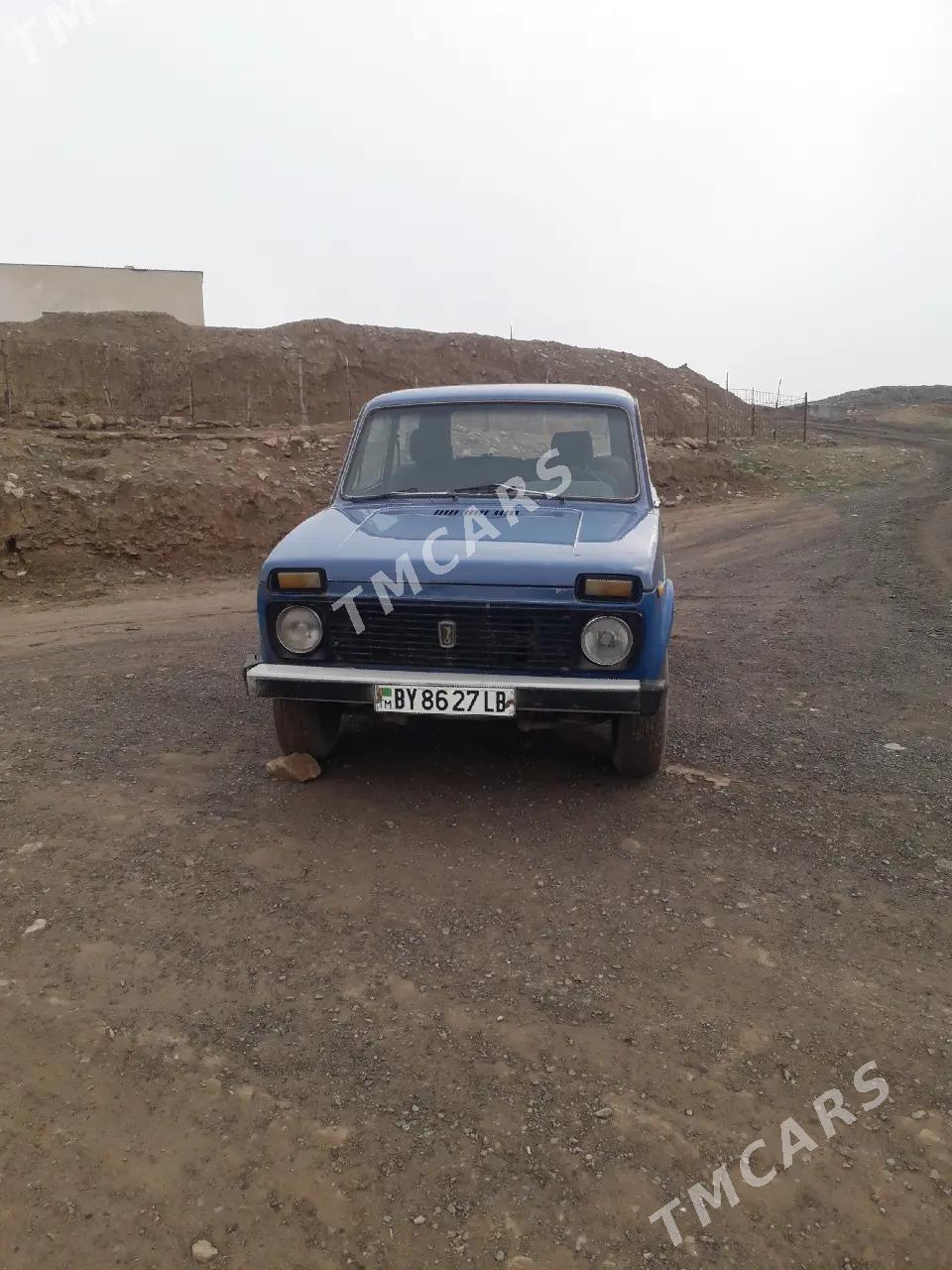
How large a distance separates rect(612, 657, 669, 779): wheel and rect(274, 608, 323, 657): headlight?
134cm

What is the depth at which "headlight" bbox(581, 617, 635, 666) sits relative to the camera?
3.60m

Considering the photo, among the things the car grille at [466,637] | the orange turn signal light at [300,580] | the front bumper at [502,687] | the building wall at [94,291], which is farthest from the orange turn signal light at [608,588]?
the building wall at [94,291]

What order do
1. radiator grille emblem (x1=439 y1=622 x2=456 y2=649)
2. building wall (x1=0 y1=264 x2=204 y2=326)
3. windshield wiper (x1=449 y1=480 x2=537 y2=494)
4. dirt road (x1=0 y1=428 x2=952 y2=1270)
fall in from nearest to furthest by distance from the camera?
dirt road (x1=0 y1=428 x2=952 y2=1270) → radiator grille emblem (x1=439 y1=622 x2=456 y2=649) → windshield wiper (x1=449 y1=480 x2=537 y2=494) → building wall (x1=0 y1=264 x2=204 y2=326)

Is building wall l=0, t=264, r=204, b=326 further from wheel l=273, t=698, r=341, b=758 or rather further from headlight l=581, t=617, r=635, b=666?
headlight l=581, t=617, r=635, b=666

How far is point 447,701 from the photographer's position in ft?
11.9

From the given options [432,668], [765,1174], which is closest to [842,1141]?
[765,1174]

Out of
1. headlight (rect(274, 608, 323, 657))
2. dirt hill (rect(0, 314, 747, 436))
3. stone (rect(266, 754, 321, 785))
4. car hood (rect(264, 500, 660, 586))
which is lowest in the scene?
stone (rect(266, 754, 321, 785))

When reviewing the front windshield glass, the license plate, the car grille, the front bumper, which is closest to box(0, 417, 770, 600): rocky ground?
the front windshield glass

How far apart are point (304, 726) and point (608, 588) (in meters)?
1.54

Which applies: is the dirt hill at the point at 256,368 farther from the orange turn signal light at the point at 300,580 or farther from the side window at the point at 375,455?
the orange turn signal light at the point at 300,580

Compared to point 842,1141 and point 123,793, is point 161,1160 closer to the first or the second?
point 842,1141

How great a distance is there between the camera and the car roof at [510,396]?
15.9ft

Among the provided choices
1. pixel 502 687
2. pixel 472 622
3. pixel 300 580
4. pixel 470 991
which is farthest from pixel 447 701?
pixel 470 991

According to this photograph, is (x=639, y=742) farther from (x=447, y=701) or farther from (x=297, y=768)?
(x=297, y=768)
